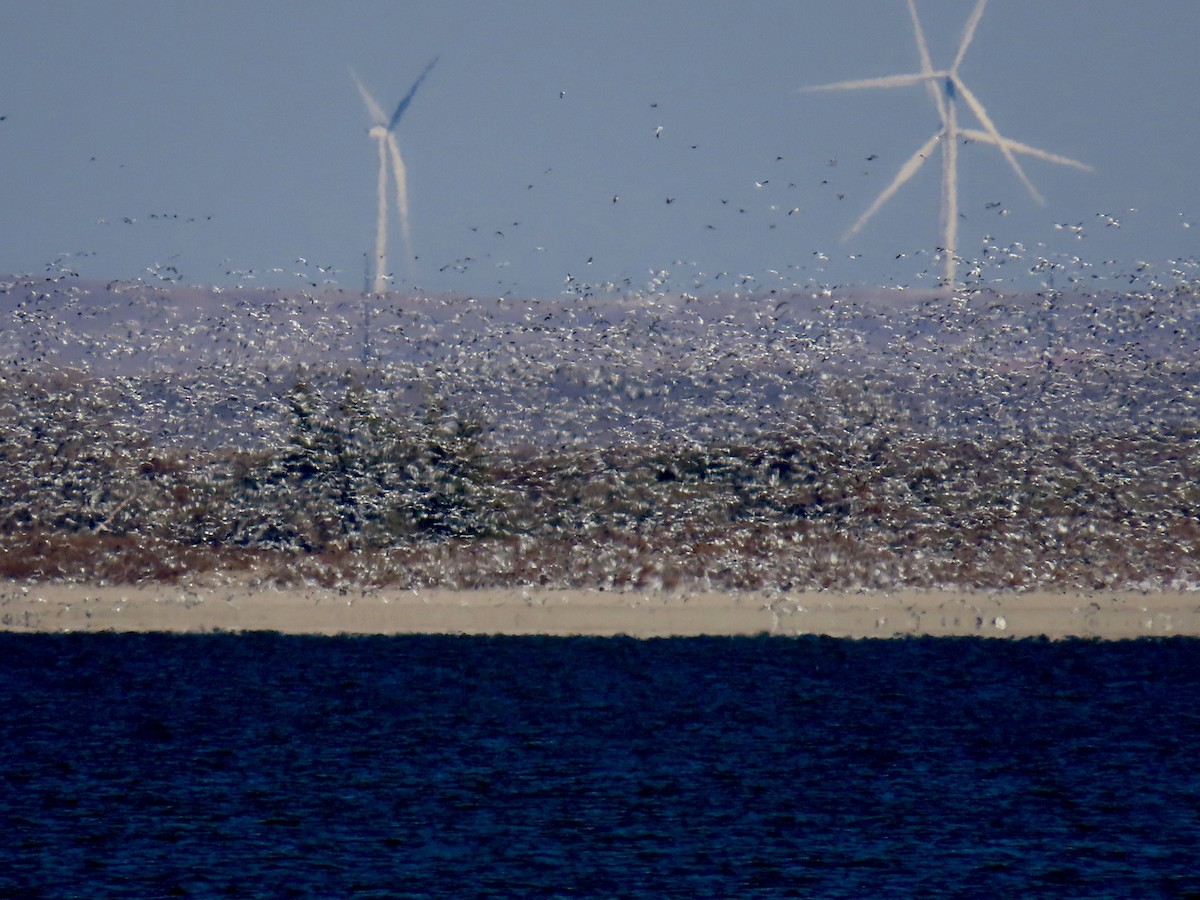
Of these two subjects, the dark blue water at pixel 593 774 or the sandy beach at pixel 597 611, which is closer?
the dark blue water at pixel 593 774

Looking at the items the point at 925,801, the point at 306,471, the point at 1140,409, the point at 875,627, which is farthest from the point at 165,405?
the point at 925,801

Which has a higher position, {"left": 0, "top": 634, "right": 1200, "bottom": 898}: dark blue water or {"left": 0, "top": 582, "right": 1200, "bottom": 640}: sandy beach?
{"left": 0, "top": 582, "right": 1200, "bottom": 640}: sandy beach

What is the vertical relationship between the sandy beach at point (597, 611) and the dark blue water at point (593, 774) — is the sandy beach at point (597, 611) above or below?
above

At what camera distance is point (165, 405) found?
259 feet

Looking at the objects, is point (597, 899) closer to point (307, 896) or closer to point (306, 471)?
point (307, 896)

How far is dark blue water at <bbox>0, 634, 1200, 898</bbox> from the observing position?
2283 centimetres

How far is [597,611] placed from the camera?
55312 mm

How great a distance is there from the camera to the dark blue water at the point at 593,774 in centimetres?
2283

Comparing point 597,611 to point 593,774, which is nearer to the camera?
point 593,774

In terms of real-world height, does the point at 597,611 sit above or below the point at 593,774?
above

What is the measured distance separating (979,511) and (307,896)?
4850cm

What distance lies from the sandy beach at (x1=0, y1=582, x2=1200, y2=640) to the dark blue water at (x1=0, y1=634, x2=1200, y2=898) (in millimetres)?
4477

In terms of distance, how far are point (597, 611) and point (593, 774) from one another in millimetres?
25192

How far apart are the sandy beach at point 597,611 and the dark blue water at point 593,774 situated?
4.48 meters
